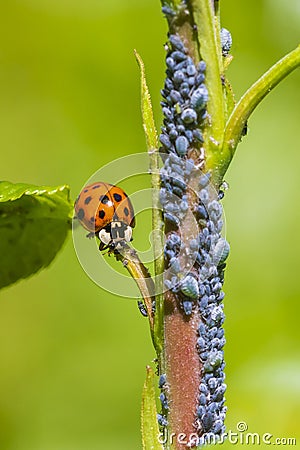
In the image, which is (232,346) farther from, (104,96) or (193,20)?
(193,20)


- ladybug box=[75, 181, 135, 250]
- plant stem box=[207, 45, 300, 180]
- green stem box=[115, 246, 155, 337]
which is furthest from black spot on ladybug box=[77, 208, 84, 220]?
plant stem box=[207, 45, 300, 180]

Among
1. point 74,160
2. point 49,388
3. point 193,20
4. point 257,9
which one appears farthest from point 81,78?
point 193,20

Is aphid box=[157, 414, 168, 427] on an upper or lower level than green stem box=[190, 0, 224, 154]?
lower

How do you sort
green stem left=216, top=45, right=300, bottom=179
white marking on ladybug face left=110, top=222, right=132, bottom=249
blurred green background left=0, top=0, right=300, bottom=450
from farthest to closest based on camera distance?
blurred green background left=0, top=0, right=300, bottom=450 → white marking on ladybug face left=110, top=222, right=132, bottom=249 → green stem left=216, top=45, right=300, bottom=179

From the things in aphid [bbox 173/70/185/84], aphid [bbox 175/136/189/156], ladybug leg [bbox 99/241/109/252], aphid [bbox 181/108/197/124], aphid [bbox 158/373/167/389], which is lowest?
aphid [bbox 158/373/167/389]

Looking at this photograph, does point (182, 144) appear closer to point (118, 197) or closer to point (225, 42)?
point (225, 42)

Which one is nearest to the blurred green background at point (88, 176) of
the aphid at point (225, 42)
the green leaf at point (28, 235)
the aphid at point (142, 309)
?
the green leaf at point (28, 235)

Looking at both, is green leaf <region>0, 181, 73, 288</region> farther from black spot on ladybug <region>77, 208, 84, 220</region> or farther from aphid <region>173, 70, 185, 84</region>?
aphid <region>173, 70, 185, 84</region>
